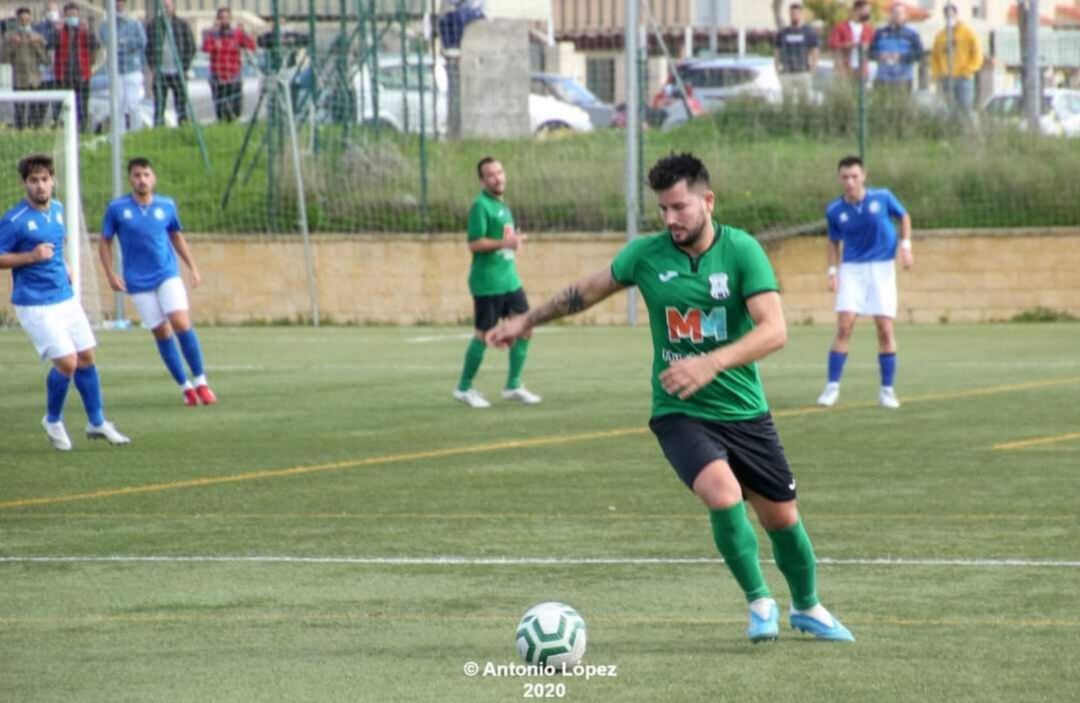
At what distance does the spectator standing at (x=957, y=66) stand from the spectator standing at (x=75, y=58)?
11.9m

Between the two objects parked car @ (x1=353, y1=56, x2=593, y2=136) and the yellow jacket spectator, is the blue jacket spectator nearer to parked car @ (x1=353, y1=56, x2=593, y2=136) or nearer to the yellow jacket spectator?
parked car @ (x1=353, y1=56, x2=593, y2=136)

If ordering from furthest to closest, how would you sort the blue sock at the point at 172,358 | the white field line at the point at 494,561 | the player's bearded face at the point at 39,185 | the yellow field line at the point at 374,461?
the blue sock at the point at 172,358 → the player's bearded face at the point at 39,185 → the yellow field line at the point at 374,461 → the white field line at the point at 494,561

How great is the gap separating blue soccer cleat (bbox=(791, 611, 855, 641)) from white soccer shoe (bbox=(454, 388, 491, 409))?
372 inches

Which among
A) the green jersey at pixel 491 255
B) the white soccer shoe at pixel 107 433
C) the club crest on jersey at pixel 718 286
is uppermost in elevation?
the club crest on jersey at pixel 718 286

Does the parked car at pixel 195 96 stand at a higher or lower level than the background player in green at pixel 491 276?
higher

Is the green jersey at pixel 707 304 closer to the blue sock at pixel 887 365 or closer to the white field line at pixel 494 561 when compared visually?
the white field line at pixel 494 561

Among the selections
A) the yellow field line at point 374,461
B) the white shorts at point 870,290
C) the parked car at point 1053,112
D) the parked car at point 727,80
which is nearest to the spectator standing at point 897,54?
the parked car at point 1053,112

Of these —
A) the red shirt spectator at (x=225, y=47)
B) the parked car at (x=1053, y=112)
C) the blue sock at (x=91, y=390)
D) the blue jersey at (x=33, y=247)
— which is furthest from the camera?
the red shirt spectator at (x=225, y=47)

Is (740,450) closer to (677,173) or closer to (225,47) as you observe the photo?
(677,173)

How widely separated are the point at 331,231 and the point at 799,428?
14.9 m

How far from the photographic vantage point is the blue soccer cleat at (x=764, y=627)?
757 cm

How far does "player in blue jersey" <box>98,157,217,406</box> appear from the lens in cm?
1694

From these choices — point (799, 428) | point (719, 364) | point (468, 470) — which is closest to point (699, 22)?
point (799, 428)

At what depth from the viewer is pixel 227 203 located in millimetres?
29234
